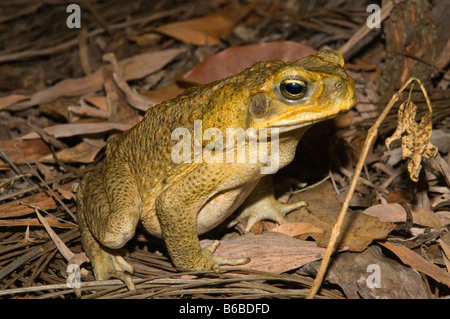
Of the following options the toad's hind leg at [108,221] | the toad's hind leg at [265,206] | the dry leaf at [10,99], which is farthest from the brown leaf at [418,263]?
the dry leaf at [10,99]

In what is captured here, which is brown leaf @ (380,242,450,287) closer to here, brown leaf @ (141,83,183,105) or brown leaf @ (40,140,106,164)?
brown leaf @ (141,83,183,105)

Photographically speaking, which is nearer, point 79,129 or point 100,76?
point 79,129

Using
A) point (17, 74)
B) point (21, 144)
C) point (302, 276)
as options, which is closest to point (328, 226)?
point (302, 276)

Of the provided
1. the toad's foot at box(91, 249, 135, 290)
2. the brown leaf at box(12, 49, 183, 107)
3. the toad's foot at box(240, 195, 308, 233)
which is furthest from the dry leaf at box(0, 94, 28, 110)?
the toad's foot at box(240, 195, 308, 233)

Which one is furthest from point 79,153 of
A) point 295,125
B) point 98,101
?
point 295,125

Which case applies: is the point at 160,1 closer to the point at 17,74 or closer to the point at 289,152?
the point at 17,74

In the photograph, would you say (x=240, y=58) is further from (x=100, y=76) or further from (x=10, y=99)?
(x=10, y=99)
